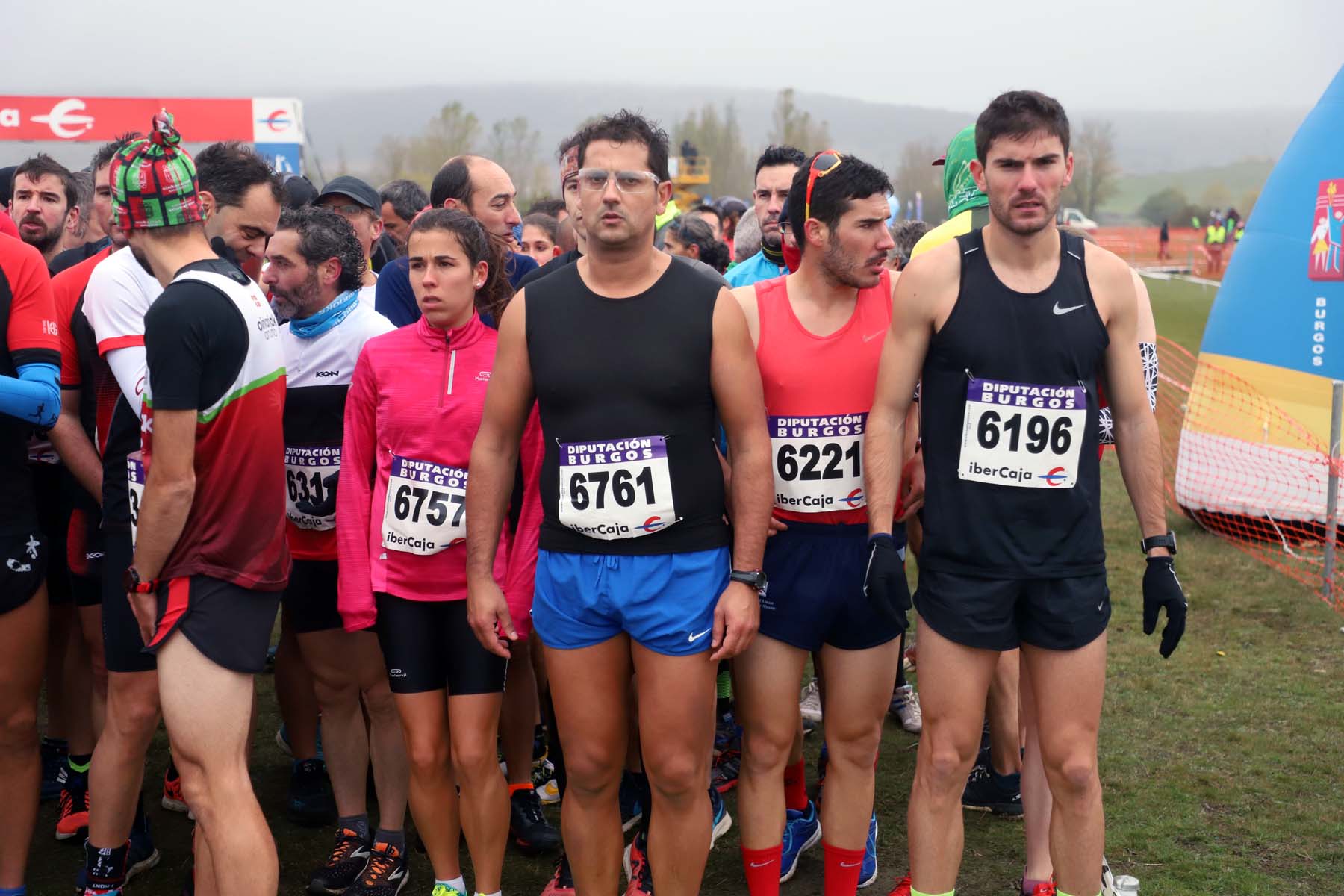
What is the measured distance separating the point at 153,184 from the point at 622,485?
1.42 meters

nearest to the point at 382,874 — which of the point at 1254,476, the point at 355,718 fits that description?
the point at 355,718

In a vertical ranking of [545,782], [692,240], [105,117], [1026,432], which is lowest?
[545,782]

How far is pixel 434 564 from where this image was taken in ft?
11.9

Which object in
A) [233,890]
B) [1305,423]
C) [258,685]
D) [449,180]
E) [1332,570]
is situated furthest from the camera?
[1305,423]

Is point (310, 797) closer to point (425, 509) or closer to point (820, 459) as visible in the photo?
point (425, 509)

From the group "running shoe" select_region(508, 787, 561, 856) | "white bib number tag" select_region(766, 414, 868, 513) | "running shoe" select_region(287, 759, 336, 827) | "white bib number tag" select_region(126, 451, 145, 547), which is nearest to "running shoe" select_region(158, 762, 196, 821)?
"running shoe" select_region(287, 759, 336, 827)

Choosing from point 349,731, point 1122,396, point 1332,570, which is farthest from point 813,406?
point 1332,570

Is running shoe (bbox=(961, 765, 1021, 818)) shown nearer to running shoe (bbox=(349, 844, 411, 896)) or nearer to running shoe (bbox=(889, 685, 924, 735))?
running shoe (bbox=(889, 685, 924, 735))

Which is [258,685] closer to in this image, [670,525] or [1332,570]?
[670,525]

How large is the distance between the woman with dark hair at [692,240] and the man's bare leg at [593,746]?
11.2 feet

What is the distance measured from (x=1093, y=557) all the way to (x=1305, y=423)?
5.44m

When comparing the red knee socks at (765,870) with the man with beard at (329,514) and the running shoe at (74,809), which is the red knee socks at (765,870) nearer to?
the man with beard at (329,514)

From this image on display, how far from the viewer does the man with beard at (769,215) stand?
5.05m

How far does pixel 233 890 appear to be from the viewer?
3.16m
